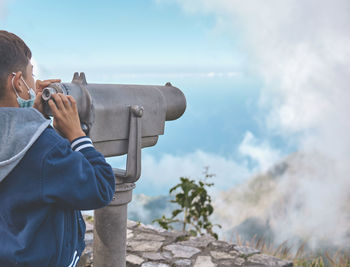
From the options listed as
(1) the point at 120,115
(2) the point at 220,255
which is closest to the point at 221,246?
(2) the point at 220,255

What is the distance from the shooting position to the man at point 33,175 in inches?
48.4

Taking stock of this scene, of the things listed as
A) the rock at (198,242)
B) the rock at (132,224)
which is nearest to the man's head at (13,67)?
the rock at (198,242)

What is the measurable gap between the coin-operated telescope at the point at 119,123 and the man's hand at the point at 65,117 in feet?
0.34

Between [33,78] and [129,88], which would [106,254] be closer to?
[129,88]

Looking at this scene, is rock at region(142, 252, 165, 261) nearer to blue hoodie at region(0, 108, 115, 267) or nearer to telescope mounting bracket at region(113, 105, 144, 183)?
telescope mounting bracket at region(113, 105, 144, 183)

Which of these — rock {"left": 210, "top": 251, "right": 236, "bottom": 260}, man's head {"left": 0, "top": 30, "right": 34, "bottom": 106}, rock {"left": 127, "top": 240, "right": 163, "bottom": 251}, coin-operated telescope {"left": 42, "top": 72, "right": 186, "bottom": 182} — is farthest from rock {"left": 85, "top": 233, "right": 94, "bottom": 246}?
man's head {"left": 0, "top": 30, "right": 34, "bottom": 106}

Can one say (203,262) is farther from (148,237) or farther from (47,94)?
(47,94)

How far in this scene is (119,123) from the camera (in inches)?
74.9

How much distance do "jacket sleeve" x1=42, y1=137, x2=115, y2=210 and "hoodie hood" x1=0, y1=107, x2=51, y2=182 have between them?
8cm

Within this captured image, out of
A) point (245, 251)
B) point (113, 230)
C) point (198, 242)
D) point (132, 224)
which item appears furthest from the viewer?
point (132, 224)

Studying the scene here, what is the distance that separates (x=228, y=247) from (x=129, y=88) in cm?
210

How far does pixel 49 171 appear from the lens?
1.22 metres

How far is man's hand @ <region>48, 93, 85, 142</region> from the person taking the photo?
1.38 metres

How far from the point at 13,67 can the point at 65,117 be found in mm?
241
